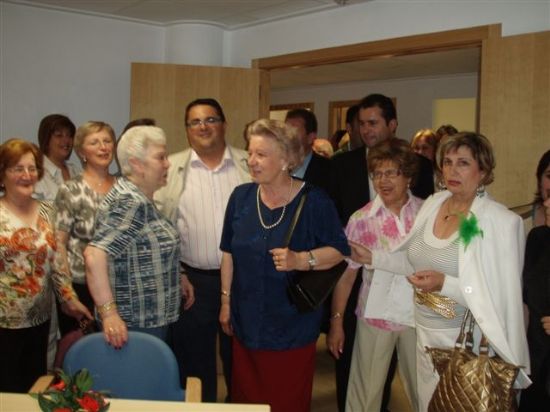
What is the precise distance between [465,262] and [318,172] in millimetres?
1526

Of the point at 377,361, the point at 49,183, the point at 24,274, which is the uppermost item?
the point at 49,183

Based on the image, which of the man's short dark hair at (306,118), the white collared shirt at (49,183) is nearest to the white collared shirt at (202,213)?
the man's short dark hair at (306,118)

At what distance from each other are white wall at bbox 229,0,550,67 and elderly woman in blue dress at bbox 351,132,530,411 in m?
1.84

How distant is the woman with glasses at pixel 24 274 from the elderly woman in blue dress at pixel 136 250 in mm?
581

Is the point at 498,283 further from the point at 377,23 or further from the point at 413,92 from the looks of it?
the point at 413,92

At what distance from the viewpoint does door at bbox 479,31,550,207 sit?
3.40 m

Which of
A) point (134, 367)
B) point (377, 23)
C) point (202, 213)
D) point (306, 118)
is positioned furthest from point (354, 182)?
point (377, 23)

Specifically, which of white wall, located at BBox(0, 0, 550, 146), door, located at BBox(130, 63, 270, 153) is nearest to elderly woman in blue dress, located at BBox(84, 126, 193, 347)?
white wall, located at BBox(0, 0, 550, 146)

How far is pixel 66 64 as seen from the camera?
4949mm

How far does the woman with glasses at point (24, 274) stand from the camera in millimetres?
2467

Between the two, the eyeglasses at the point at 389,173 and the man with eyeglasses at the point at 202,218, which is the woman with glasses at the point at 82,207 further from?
the eyeglasses at the point at 389,173

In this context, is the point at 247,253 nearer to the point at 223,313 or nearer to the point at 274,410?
the point at 223,313

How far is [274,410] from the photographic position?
7.35 feet

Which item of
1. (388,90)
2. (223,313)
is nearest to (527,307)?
(223,313)
